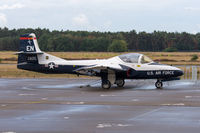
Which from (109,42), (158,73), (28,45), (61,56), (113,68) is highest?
(109,42)

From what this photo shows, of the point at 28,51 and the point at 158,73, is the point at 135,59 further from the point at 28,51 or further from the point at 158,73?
the point at 28,51

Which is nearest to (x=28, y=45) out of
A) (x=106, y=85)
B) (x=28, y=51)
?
(x=28, y=51)

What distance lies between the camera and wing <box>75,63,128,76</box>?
24.0 meters

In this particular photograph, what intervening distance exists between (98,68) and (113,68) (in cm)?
94

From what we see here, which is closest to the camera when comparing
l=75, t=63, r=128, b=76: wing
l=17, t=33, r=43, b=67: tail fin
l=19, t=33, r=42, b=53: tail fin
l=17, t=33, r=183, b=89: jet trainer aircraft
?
l=75, t=63, r=128, b=76: wing

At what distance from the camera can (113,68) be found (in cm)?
2419

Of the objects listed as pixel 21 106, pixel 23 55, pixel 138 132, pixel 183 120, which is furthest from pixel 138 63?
pixel 138 132

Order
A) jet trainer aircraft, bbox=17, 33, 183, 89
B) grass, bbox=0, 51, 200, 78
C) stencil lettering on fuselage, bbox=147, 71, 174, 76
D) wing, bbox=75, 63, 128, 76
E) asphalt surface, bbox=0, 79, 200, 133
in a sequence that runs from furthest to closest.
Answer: grass, bbox=0, 51, 200, 78, jet trainer aircraft, bbox=17, 33, 183, 89, stencil lettering on fuselage, bbox=147, 71, 174, 76, wing, bbox=75, 63, 128, 76, asphalt surface, bbox=0, 79, 200, 133

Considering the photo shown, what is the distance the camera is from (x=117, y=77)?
25250 millimetres

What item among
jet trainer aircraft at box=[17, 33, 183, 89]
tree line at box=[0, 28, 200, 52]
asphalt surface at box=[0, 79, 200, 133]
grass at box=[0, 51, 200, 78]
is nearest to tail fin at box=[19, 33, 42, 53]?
jet trainer aircraft at box=[17, 33, 183, 89]

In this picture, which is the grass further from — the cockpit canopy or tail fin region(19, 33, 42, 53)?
the cockpit canopy

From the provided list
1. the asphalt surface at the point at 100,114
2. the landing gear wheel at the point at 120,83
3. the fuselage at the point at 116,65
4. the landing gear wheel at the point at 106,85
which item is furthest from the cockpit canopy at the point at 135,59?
the asphalt surface at the point at 100,114

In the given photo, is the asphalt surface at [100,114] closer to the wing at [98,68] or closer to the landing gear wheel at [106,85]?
the wing at [98,68]

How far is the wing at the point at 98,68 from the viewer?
24.0 meters
